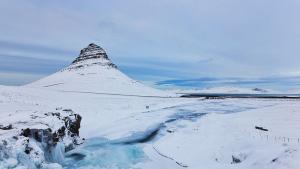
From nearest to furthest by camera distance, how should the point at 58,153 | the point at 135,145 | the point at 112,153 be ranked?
1. the point at 58,153
2. the point at 112,153
3. the point at 135,145

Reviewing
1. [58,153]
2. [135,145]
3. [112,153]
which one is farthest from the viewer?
[135,145]

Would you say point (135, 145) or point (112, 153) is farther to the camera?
point (135, 145)

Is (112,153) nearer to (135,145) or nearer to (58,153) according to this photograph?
(135,145)

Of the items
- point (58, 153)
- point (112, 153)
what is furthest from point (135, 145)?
point (58, 153)

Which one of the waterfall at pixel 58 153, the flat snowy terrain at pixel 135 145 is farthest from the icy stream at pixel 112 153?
the waterfall at pixel 58 153

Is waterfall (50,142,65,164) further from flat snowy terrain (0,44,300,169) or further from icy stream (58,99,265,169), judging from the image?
icy stream (58,99,265,169)

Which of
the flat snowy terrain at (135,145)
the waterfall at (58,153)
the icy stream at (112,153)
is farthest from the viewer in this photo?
the icy stream at (112,153)

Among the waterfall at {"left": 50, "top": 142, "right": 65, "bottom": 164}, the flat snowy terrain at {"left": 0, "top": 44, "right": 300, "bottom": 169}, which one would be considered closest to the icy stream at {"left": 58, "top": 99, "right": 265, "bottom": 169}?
the flat snowy terrain at {"left": 0, "top": 44, "right": 300, "bottom": 169}

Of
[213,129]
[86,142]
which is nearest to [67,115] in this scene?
[86,142]

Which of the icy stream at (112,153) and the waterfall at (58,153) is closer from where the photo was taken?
the waterfall at (58,153)

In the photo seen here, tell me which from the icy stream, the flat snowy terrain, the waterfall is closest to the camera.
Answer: the flat snowy terrain

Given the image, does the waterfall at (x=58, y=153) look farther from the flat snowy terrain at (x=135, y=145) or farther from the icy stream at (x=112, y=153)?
the icy stream at (x=112, y=153)

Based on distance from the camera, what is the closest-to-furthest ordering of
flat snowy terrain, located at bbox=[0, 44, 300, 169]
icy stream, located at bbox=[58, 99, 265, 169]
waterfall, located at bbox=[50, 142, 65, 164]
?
flat snowy terrain, located at bbox=[0, 44, 300, 169]
waterfall, located at bbox=[50, 142, 65, 164]
icy stream, located at bbox=[58, 99, 265, 169]
